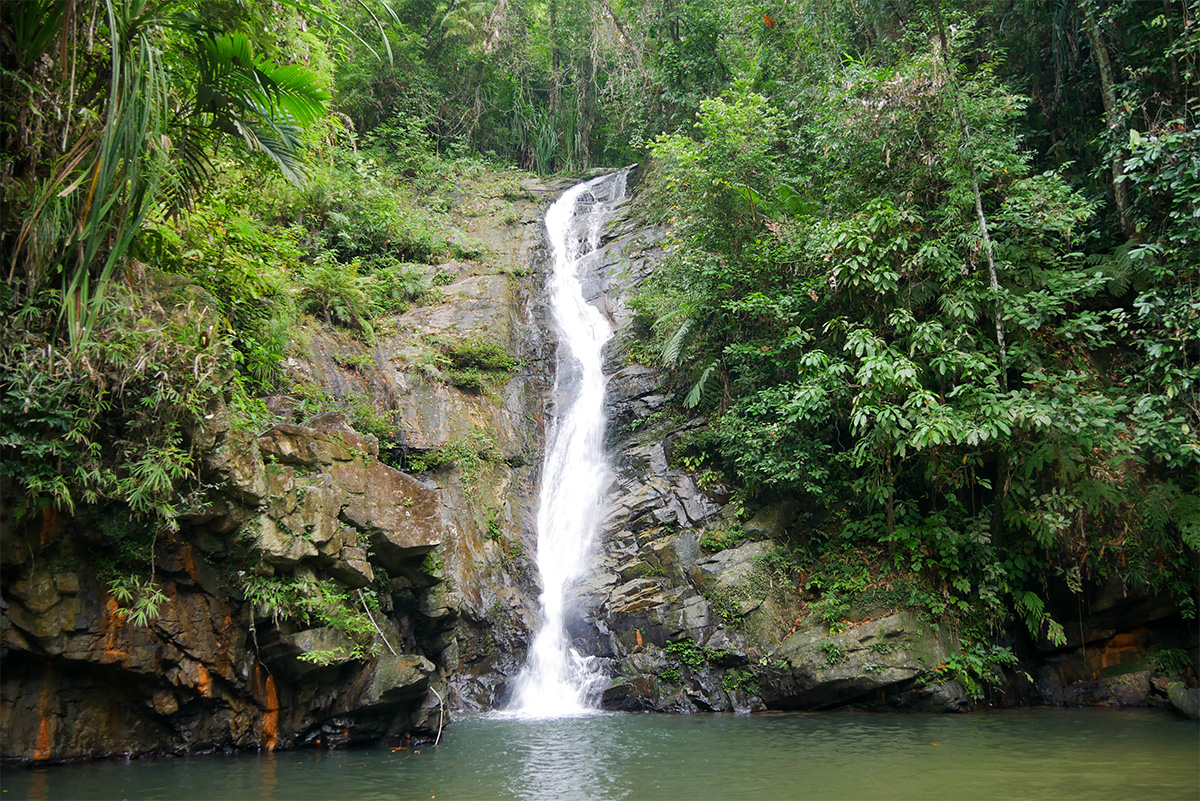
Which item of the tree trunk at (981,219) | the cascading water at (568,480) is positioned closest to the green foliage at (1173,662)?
the tree trunk at (981,219)

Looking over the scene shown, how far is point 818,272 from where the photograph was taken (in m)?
11.8

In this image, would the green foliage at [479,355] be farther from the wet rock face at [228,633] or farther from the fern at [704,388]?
the wet rock face at [228,633]

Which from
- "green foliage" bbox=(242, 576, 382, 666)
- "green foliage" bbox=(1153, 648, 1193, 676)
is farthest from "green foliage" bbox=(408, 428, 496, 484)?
"green foliage" bbox=(1153, 648, 1193, 676)

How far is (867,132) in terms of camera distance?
11289 mm

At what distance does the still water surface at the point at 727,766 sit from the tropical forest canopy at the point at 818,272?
87.9 inches

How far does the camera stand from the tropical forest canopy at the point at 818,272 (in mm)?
6500

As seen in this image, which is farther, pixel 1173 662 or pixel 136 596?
pixel 1173 662

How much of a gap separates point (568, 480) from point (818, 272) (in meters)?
5.90

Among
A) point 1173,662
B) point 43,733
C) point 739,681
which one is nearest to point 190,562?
point 43,733

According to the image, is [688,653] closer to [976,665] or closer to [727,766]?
[727,766]

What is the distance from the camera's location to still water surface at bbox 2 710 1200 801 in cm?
586

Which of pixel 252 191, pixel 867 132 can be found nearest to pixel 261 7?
pixel 252 191

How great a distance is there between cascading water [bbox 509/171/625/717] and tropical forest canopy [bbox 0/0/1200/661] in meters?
1.79

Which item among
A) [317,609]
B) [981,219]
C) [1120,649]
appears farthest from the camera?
[981,219]
